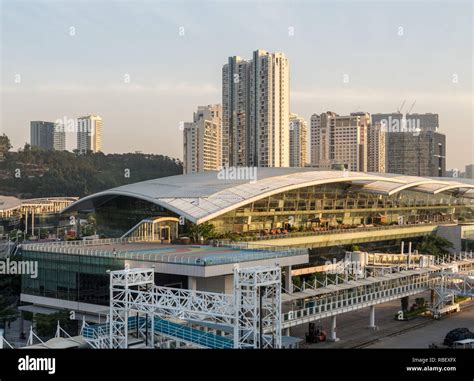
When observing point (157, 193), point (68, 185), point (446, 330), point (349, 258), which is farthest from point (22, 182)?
point (446, 330)

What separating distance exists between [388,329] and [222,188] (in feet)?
25.8

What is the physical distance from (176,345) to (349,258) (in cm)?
1171

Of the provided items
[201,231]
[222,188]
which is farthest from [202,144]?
[201,231]

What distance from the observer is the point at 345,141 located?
64.1m

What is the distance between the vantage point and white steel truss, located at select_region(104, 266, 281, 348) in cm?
920

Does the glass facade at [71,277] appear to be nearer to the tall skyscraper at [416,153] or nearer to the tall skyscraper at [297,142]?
the tall skyscraper at [297,142]

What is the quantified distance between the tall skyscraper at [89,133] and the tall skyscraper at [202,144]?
284 inches

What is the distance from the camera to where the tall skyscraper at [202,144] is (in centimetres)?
5088

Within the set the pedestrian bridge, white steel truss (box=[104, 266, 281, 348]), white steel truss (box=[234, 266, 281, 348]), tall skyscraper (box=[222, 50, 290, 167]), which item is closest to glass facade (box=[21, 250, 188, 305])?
the pedestrian bridge

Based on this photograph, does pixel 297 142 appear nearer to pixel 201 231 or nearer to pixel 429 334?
pixel 201 231

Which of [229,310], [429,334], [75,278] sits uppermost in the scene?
[229,310]

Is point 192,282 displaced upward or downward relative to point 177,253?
downward

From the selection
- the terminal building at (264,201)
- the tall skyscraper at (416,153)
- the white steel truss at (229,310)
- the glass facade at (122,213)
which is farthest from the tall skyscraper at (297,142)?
the white steel truss at (229,310)
